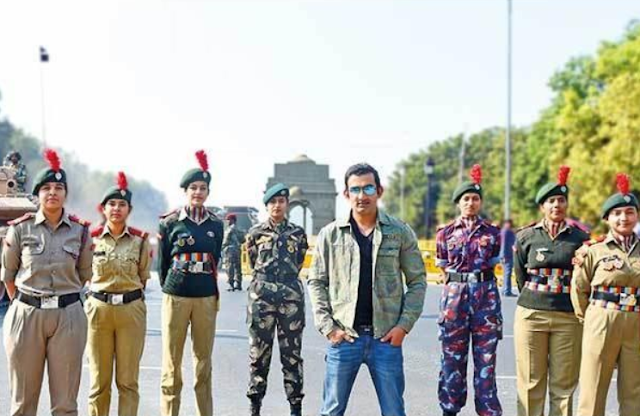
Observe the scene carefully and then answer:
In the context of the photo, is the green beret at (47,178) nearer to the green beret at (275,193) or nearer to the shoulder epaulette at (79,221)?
the shoulder epaulette at (79,221)

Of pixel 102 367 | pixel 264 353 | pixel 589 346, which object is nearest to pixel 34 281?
pixel 102 367

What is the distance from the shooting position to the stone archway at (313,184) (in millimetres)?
23578

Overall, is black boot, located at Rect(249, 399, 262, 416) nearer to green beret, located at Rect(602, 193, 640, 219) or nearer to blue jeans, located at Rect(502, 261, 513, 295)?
green beret, located at Rect(602, 193, 640, 219)

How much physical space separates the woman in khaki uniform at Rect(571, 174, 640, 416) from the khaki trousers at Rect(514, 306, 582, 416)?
0.62 ft

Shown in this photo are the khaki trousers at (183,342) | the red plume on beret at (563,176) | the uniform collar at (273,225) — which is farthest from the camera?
the uniform collar at (273,225)

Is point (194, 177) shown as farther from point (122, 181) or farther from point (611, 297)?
point (611, 297)

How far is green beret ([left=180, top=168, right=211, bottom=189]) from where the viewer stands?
7102 mm

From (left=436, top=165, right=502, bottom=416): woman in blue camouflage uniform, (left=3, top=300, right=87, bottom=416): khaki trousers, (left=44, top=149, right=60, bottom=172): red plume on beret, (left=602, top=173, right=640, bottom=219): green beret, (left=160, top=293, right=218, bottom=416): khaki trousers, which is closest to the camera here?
(left=3, top=300, right=87, bottom=416): khaki trousers

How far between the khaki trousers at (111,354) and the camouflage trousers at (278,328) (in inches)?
41.4

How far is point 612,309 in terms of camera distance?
6473 millimetres

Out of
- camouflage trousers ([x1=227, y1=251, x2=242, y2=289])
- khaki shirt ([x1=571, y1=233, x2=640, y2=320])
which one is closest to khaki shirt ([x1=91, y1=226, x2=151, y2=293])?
khaki shirt ([x1=571, y1=233, x2=640, y2=320])

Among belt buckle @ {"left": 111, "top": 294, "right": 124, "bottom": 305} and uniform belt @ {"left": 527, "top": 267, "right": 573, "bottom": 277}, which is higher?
uniform belt @ {"left": 527, "top": 267, "right": 573, "bottom": 277}

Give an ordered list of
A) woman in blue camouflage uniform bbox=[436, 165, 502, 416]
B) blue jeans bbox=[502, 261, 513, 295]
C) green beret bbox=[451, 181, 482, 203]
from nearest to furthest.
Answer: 1. woman in blue camouflage uniform bbox=[436, 165, 502, 416]
2. green beret bbox=[451, 181, 482, 203]
3. blue jeans bbox=[502, 261, 513, 295]

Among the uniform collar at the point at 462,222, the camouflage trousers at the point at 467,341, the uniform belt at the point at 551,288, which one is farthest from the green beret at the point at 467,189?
the uniform belt at the point at 551,288
